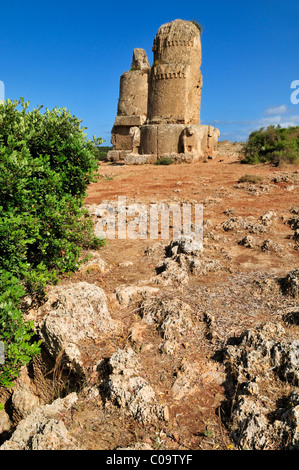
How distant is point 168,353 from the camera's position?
2754 millimetres

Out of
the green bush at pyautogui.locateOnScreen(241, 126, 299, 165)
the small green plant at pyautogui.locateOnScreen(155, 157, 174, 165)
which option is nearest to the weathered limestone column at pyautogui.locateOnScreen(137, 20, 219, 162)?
the small green plant at pyautogui.locateOnScreen(155, 157, 174, 165)

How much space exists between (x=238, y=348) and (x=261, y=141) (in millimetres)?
12979

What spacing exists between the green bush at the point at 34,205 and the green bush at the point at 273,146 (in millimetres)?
9268

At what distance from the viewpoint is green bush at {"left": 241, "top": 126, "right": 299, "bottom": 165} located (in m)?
11.7

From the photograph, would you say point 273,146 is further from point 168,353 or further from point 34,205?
point 168,353

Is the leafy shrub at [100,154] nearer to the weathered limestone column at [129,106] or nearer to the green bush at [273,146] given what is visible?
A: the weathered limestone column at [129,106]

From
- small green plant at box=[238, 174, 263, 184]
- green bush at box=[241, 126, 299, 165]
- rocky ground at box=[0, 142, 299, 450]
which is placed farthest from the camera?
green bush at box=[241, 126, 299, 165]

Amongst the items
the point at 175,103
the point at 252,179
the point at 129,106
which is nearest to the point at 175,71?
the point at 175,103

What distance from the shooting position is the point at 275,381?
2.37 m

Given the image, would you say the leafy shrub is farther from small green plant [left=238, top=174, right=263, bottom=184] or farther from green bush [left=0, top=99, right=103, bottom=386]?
small green plant [left=238, top=174, right=263, bottom=184]

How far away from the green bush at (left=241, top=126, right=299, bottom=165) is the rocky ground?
754 cm

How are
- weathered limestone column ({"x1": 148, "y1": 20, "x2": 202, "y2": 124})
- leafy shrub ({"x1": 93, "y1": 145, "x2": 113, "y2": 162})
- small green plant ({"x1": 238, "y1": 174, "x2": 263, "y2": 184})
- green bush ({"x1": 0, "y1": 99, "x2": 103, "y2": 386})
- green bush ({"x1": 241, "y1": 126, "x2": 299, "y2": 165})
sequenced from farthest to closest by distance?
weathered limestone column ({"x1": 148, "y1": 20, "x2": 202, "y2": 124}) < green bush ({"x1": 241, "y1": 126, "x2": 299, "y2": 165}) < small green plant ({"x1": 238, "y1": 174, "x2": 263, "y2": 184}) < leafy shrub ({"x1": 93, "y1": 145, "x2": 113, "y2": 162}) < green bush ({"x1": 0, "y1": 99, "x2": 103, "y2": 386})
